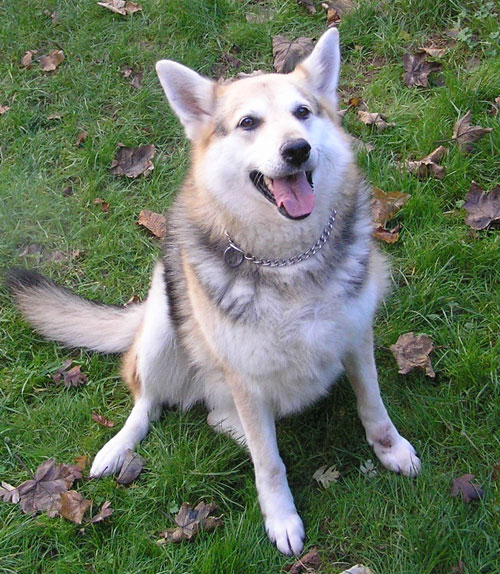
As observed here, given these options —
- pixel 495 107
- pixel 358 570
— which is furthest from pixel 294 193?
pixel 495 107

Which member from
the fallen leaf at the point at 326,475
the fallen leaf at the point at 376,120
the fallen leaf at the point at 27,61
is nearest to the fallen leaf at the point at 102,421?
the fallen leaf at the point at 326,475

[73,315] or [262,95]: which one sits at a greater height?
[262,95]

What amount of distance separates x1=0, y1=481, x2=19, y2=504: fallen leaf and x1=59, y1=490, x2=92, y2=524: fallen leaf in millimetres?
255

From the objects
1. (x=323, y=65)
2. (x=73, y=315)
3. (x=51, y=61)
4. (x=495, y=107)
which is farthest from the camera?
(x=51, y=61)

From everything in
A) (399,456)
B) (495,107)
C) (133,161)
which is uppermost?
(495,107)

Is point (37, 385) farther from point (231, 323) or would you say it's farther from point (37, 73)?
point (37, 73)

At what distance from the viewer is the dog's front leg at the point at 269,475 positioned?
2.72m

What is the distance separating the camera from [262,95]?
262 cm

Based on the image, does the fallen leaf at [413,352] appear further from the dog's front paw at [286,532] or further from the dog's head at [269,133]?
the dog's head at [269,133]

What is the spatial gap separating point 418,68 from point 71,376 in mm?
3040

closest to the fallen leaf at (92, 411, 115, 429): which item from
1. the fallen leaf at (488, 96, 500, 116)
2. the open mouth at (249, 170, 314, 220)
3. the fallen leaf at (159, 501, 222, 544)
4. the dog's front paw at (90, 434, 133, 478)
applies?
the dog's front paw at (90, 434, 133, 478)

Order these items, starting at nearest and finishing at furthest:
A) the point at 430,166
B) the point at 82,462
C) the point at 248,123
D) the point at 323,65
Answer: the point at 248,123
the point at 323,65
the point at 82,462
the point at 430,166

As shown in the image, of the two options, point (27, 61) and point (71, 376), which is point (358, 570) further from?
point (27, 61)

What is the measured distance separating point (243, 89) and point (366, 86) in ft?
7.08
